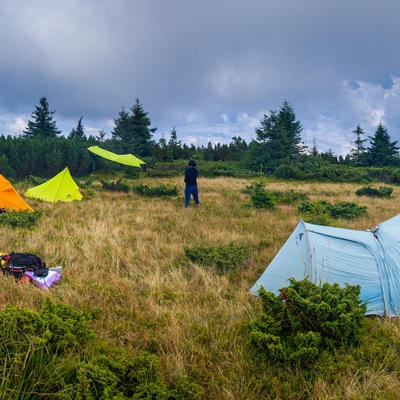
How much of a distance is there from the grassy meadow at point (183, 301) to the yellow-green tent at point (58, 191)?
3.36 m

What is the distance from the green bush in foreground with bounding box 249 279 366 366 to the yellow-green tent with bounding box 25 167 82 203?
9993 millimetres

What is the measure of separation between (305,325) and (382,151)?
41.5m

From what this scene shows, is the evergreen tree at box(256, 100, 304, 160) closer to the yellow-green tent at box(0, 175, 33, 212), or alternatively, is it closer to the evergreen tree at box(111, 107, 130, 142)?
the evergreen tree at box(111, 107, 130, 142)

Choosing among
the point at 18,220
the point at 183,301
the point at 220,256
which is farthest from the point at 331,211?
the point at 18,220

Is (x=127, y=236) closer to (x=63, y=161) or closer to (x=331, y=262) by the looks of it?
(x=331, y=262)

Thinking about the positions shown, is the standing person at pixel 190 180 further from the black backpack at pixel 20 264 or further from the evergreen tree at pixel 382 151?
the evergreen tree at pixel 382 151

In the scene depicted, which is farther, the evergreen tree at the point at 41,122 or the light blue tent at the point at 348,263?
the evergreen tree at the point at 41,122

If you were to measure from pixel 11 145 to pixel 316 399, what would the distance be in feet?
78.2

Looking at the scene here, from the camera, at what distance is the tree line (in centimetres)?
2162

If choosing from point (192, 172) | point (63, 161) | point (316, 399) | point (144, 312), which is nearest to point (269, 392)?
point (316, 399)

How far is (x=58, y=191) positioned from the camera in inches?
440

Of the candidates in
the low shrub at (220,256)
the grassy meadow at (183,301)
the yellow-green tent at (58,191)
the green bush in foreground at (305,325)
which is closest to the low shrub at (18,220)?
the grassy meadow at (183,301)

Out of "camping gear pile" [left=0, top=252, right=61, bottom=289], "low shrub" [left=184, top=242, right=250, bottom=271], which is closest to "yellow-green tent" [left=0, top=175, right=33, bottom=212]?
"camping gear pile" [left=0, top=252, right=61, bottom=289]

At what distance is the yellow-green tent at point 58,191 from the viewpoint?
11.1 metres
